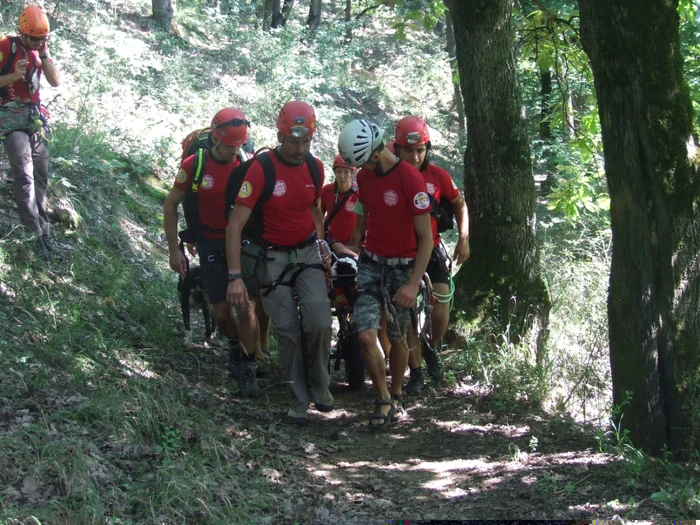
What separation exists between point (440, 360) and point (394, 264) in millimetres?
1719

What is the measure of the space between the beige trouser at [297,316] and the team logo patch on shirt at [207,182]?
996 mm

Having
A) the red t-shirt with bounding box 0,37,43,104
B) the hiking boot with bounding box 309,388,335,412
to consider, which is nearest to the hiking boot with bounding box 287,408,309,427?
the hiking boot with bounding box 309,388,335,412

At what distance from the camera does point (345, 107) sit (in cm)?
2652

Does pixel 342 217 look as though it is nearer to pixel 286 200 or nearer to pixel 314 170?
pixel 314 170

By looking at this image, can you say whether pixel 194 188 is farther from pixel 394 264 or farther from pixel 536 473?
pixel 536 473

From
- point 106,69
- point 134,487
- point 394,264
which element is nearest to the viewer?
A: point 134,487

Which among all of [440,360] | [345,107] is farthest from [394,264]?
[345,107]

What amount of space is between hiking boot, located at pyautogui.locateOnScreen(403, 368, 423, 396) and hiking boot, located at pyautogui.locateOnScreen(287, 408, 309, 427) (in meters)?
1.33

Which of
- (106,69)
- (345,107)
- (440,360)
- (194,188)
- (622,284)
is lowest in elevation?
(440,360)

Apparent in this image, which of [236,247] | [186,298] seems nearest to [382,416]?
[236,247]

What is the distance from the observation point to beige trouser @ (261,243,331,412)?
6.75 metres

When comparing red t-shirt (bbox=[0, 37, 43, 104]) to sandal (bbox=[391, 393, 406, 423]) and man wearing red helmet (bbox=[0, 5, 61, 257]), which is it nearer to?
man wearing red helmet (bbox=[0, 5, 61, 257])

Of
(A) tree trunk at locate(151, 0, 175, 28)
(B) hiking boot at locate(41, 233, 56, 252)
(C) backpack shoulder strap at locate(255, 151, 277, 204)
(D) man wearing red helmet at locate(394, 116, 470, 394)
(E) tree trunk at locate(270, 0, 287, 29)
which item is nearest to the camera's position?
(C) backpack shoulder strap at locate(255, 151, 277, 204)

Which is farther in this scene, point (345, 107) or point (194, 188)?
point (345, 107)
